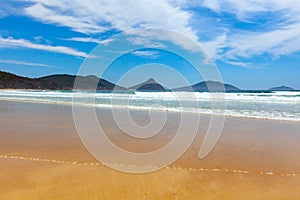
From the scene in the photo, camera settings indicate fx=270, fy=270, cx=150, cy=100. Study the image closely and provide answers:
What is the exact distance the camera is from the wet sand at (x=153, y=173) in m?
3.75

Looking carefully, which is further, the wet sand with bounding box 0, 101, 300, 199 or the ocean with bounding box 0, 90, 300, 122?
the ocean with bounding box 0, 90, 300, 122

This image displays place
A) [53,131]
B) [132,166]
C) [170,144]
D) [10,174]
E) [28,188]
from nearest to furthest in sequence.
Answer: [28,188] < [10,174] < [132,166] < [170,144] < [53,131]

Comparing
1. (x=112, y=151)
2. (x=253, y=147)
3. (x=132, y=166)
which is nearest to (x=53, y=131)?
(x=112, y=151)

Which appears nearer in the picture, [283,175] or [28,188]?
[28,188]

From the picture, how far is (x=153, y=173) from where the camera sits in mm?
4555

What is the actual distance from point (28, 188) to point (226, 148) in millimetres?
4406

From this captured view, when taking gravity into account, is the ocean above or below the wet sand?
above

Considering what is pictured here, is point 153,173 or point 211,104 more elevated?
point 211,104

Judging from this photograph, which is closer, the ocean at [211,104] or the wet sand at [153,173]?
the wet sand at [153,173]

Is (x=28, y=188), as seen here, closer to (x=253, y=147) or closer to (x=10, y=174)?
(x=10, y=174)

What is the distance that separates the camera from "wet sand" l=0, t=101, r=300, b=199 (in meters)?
3.75

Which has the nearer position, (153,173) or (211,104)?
(153,173)

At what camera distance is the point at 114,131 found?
873 cm

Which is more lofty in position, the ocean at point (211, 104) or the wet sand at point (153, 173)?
the ocean at point (211, 104)
